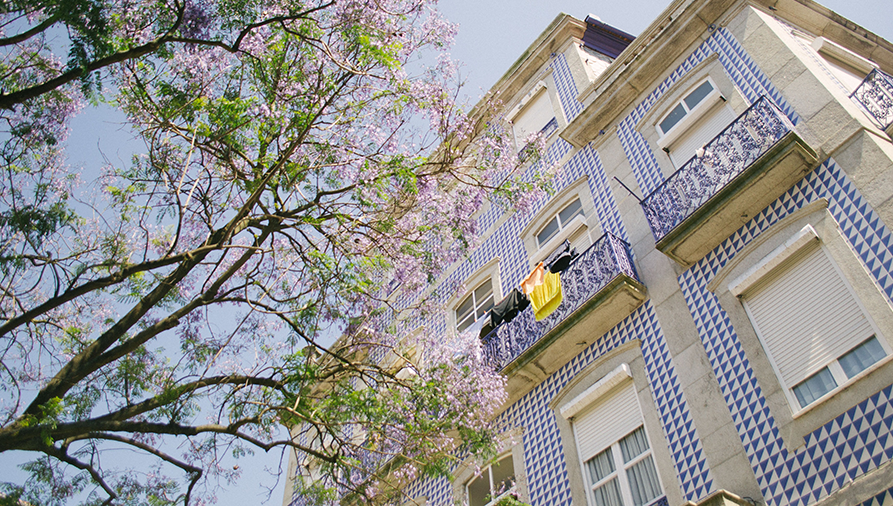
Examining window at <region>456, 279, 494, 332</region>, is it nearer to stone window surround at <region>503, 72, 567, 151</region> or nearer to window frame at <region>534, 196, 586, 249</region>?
window frame at <region>534, 196, 586, 249</region>

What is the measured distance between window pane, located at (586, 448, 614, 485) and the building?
28mm

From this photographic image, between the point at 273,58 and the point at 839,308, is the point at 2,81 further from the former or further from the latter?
the point at 839,308

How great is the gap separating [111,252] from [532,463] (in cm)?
663

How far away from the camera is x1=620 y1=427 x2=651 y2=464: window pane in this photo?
8305mm

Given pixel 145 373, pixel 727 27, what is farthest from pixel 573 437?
pixel 727 27

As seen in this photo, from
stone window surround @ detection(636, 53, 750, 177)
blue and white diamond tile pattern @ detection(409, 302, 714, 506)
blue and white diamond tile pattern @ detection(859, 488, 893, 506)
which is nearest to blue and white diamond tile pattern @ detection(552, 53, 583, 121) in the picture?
stone window surround @ detection(636, 53, 750, 177)

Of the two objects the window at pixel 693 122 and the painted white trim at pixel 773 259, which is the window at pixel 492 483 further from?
the window at pixel 693 122

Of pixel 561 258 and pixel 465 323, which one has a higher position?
pixel 465 323

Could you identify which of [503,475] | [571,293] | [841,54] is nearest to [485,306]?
[571,293]

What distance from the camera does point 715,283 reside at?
8445mm

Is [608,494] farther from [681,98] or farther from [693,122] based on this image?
[681,98]

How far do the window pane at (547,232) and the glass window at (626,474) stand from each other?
485cm

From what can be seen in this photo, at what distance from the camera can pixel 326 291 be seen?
8570mm

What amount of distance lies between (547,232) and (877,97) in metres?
5.82
